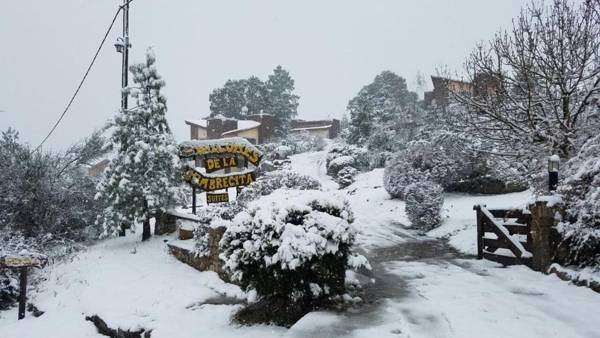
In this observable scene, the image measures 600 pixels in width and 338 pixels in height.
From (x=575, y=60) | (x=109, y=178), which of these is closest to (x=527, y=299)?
(x=575, y=60)

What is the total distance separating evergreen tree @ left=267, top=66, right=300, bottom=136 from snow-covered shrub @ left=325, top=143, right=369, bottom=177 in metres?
23.2

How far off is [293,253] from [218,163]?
1003cm

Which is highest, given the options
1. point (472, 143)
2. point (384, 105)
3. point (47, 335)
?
point (384, 105)

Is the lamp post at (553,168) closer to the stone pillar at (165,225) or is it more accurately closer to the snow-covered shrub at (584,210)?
the snow-covered shrub at (584,210)

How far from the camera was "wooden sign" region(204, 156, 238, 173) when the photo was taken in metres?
14.8

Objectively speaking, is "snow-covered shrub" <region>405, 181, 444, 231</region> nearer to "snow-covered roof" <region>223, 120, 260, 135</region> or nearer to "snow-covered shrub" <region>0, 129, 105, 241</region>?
"snow-covered shrub" <region>0, 129, 105, 241</region>

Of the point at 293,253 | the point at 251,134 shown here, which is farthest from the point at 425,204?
the point at 251,134

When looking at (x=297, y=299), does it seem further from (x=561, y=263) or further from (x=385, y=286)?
(x=561, y=263)

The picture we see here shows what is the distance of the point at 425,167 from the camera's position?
1883 cm

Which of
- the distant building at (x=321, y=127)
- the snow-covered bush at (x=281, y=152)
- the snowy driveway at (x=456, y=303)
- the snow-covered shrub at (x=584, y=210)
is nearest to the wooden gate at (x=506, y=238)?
the snowy driveway at (x=456, y=303)

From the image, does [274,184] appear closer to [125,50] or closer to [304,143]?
[125,50]

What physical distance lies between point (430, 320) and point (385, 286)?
1898mm

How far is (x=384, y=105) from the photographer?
132ft

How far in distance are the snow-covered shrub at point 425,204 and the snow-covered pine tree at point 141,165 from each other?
7.94m
